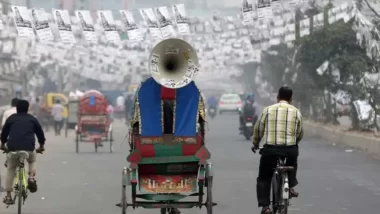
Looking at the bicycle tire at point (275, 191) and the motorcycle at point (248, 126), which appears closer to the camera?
the bicycle tire at point (275, 191)

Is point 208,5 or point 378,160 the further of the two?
point 208,5

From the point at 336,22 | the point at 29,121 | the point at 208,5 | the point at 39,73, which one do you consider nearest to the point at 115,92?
the point at 39,73

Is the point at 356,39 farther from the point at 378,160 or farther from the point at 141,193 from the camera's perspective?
the point at 141,193

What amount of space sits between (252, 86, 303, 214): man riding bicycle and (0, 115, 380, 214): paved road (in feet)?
7.43

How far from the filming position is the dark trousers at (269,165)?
11.2m

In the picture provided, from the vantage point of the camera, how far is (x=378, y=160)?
23781mm

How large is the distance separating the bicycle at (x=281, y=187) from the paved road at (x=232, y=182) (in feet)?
7.74

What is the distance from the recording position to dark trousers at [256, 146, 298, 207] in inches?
442

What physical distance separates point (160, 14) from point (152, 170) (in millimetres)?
20043

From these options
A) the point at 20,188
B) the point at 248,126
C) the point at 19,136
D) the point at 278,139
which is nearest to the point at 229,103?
the point at 248,126

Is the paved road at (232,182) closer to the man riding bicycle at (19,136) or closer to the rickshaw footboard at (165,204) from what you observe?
the man riding bicycle at (19,136)

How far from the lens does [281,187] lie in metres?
11.1

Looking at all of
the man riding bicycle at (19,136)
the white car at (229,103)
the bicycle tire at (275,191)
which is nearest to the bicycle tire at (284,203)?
the bicycle tire at (275,191)

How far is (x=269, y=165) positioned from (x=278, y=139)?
325mm
